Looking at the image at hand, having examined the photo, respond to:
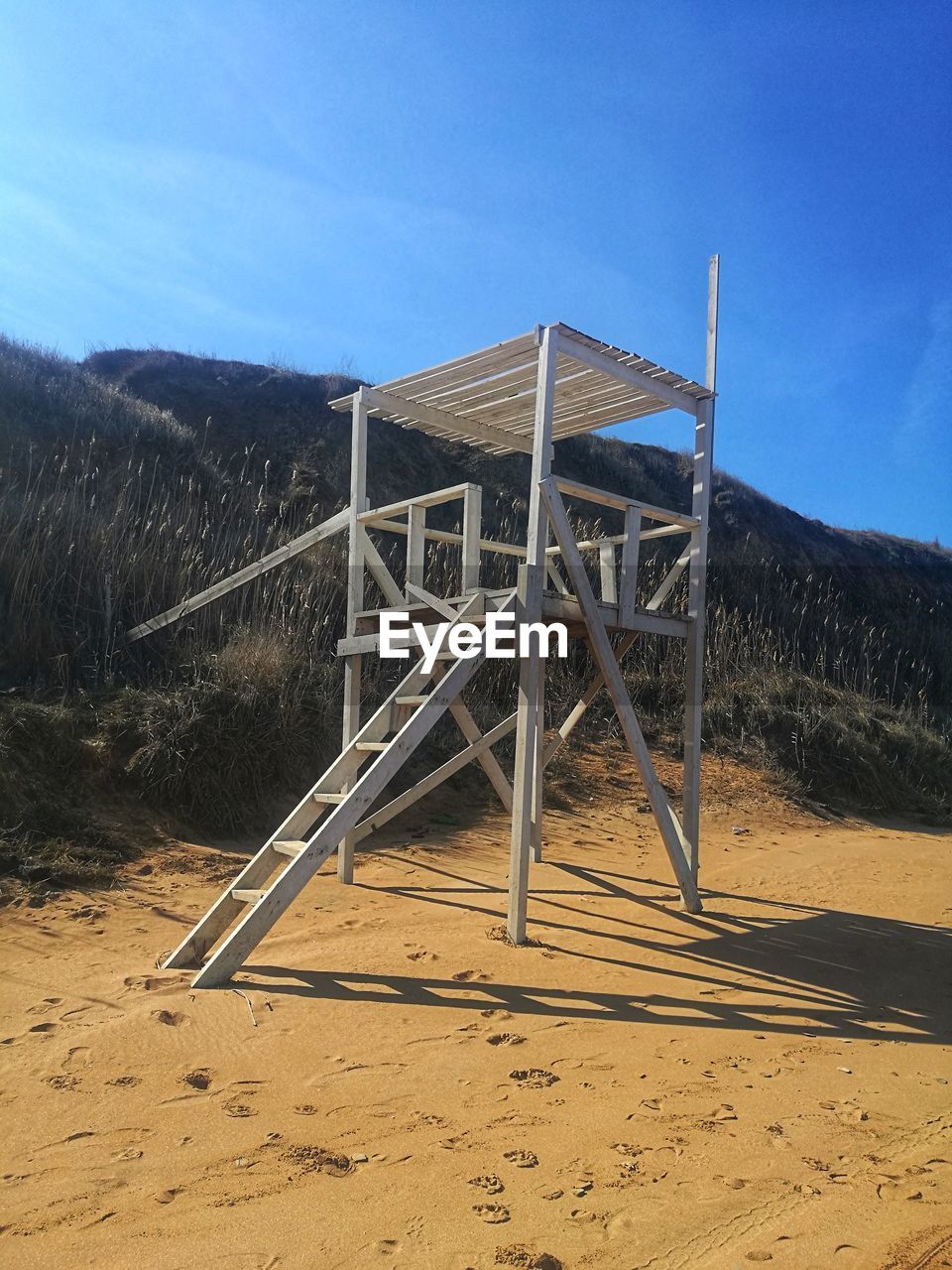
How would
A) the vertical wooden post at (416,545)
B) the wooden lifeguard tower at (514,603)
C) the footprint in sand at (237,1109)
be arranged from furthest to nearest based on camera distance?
the vertical wooden post at (416,545), the wooden lifeguard tower at (514,603), the footprint in sand at (237,1109)

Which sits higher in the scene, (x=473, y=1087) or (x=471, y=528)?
(x=471, y=528)

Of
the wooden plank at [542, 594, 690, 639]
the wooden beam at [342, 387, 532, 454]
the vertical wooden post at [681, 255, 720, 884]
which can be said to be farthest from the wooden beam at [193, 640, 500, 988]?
the wooden beam at [342, 387, 532, 454]

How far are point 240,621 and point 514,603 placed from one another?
16.1 ft

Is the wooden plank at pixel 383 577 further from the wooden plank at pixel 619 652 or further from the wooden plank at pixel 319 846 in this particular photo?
the wooden plank at pixel 619 652

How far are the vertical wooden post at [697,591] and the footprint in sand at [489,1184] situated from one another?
14.0 ft

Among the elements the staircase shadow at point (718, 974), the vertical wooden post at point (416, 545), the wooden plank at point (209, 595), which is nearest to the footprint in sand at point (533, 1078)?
the staircase shadow at point (718, 974)

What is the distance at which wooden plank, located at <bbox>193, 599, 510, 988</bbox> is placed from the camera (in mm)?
4535

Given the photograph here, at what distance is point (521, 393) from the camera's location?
23.0 feet

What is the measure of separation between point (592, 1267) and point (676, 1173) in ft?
1.96

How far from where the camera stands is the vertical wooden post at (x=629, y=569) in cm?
645

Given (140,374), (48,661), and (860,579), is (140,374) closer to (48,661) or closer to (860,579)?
(48,661)

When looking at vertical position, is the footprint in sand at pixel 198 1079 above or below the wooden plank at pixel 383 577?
below

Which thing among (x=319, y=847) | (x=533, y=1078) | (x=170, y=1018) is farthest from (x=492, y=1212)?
(x=319, y=847)

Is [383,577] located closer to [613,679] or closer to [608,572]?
[608,572]
